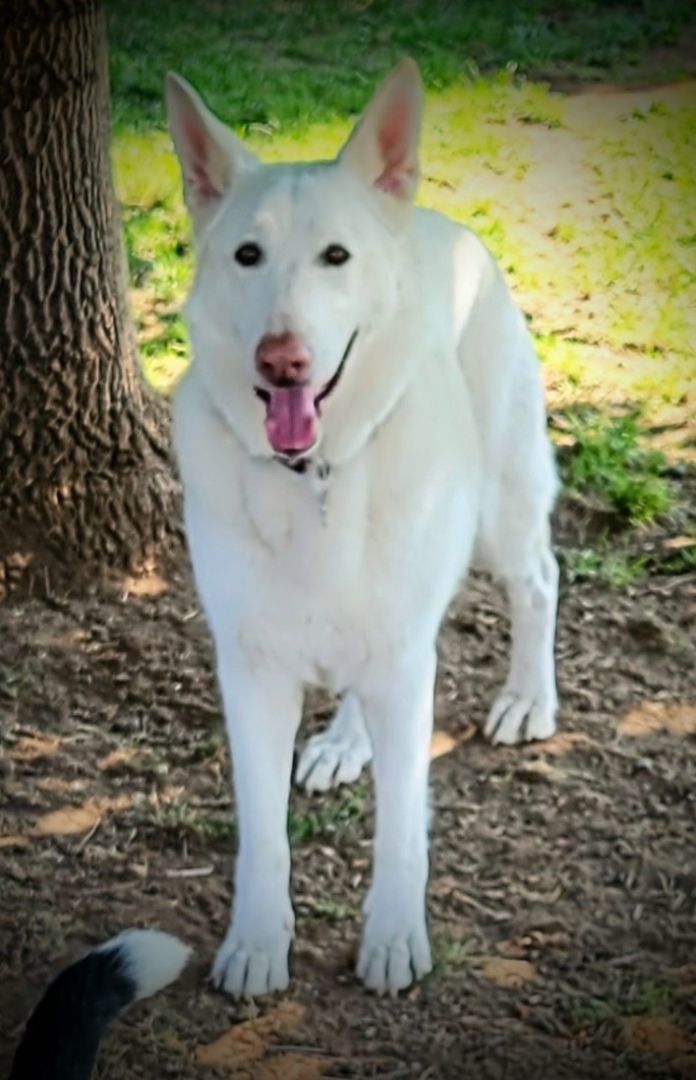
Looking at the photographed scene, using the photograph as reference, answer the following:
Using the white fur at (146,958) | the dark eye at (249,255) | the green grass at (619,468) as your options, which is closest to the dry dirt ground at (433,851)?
the green grass at (619,468)

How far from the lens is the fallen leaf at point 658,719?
381 cm

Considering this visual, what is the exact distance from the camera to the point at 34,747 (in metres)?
3.73

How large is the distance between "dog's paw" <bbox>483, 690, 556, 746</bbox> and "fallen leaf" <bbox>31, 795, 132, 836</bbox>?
0.92 meters

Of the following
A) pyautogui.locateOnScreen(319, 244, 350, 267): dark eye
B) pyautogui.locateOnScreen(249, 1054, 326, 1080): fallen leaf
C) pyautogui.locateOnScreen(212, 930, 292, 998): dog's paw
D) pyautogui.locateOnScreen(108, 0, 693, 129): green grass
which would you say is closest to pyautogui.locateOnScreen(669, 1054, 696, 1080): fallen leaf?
→ pyautogui.locateOnScreen(249, 1054, 326, 1080): fallen leaf

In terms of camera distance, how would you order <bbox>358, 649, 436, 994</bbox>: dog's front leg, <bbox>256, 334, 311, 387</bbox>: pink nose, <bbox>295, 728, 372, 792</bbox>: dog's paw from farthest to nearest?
<bbox>295, 728, 372, 792</bbox>: dog's paw < <bbox>358, 649, 436, 994</bbox>: dog's front leg < <bbox>256, 334, 311, 387</bbox>: pink nose

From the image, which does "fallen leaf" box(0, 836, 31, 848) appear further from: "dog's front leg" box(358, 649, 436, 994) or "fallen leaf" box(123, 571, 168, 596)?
"fallen leaf" box(123, 571, 168, 596)

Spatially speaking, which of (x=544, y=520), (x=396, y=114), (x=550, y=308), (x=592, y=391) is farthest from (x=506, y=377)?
(x=550, y=308)

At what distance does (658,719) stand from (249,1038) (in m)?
1.46

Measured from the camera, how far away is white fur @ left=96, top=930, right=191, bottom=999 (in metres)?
2.19

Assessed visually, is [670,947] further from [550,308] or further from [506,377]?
[550,308]

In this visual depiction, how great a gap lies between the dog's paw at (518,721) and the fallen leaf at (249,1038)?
3.36ft

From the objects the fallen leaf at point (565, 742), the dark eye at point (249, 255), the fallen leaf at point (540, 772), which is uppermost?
the dark eye at point (249, 255)

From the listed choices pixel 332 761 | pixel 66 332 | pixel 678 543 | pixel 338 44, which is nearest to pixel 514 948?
pixel 332 761

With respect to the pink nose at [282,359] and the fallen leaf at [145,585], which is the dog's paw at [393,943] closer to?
the pink nose at [282,359]
